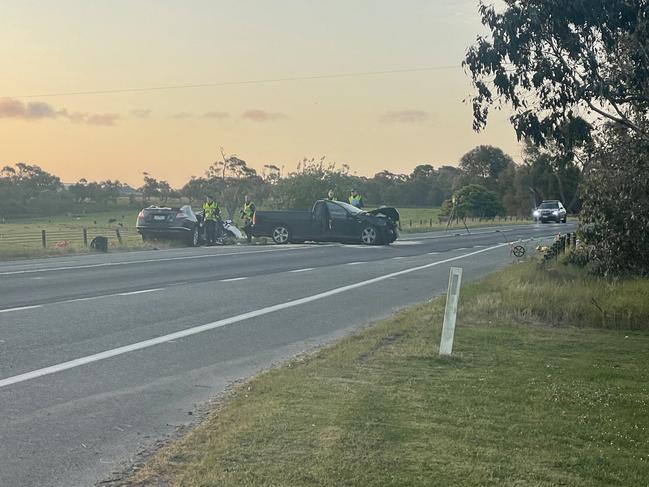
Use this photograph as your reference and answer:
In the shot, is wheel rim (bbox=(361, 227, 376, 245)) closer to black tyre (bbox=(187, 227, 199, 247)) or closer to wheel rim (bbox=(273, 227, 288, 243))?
wheel rim (bbox=(273, 227, 288, 243))

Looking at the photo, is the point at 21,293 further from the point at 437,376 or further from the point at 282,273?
the point at 437,376

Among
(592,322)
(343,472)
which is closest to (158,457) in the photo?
(343,472)

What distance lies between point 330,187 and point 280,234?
19.6 meters

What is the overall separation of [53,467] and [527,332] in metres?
6.38

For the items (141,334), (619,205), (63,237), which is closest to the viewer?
(141,334)

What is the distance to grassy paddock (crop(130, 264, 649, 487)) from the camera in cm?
461

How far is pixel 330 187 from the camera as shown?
49281 mm

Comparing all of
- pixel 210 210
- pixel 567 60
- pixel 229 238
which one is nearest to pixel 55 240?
pixel 229 238

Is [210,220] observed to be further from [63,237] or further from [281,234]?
[63,237]

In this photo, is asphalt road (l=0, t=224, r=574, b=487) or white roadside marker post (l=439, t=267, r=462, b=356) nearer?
asphalt road (l=0, t=224, r=574, b=487)

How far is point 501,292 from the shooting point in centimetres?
1304

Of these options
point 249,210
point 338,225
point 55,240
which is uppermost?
point 249,210

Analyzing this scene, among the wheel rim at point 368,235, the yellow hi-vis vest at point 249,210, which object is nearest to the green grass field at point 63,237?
the yellow hi-vis vest at point 249,210

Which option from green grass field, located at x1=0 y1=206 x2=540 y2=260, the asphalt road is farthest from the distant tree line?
the asphalt road
